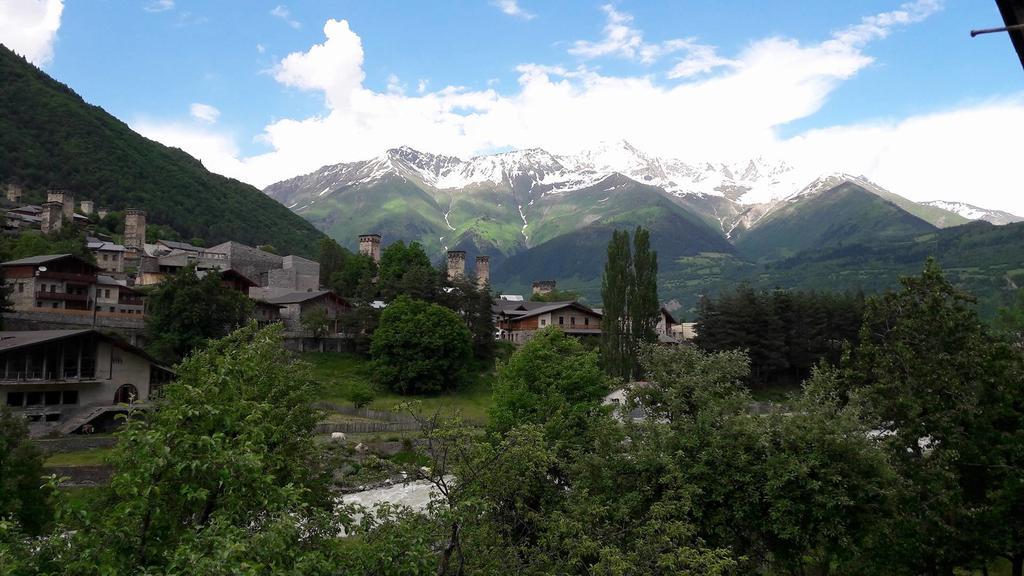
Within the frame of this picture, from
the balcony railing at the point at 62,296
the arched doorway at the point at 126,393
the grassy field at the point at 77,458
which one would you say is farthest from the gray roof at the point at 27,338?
the balcony railing at the point at 62,296

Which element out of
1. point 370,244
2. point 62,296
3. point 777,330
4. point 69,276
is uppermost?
point 370,244

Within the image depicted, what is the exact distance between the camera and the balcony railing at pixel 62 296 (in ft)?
222

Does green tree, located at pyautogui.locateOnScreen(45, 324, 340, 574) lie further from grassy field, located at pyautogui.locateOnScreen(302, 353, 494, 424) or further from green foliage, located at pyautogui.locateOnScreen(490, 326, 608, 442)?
grassy field, located at pyautogui.locateOnScreen(302, 353, 494, 424)

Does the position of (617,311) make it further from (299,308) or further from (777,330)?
(299,308)

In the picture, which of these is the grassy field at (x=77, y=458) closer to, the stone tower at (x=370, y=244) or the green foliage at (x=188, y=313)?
the green foliage at (x=188, y=313)

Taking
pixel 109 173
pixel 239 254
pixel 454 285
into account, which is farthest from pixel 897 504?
pixel 109 173

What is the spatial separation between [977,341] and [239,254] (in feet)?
341

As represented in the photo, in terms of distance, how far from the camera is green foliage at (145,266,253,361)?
195 feet

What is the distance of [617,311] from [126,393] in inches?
1828

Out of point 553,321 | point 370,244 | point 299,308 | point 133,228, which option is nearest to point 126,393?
point 299,308

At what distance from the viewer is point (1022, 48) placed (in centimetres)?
498

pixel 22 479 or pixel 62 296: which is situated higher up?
pixel 62 296

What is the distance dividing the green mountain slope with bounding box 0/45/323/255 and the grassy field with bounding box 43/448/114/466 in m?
120

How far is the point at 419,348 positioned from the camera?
68188 mm
